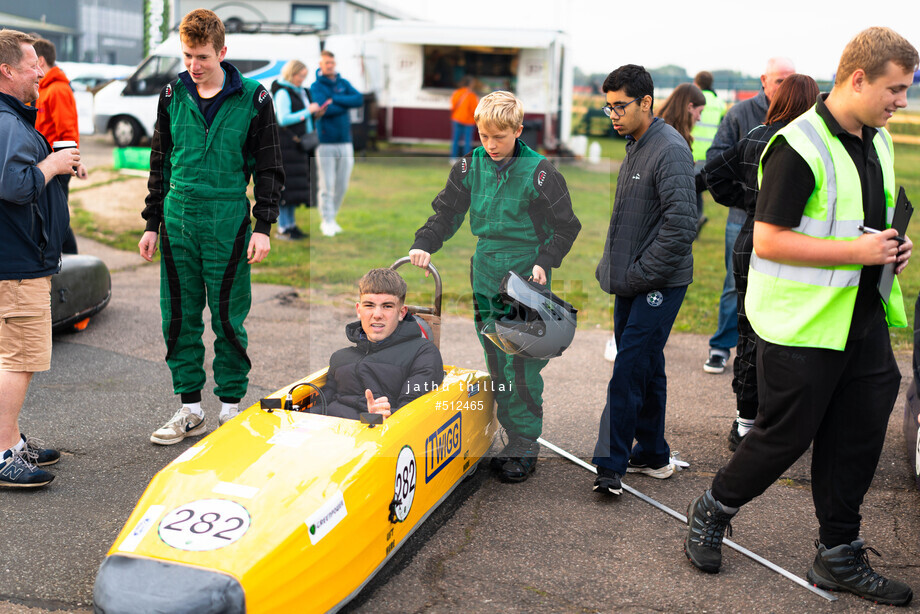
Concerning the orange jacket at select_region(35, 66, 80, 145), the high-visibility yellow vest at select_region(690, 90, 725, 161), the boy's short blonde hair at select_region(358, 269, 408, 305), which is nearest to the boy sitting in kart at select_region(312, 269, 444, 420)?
the boy's short blonde hair at select_region(358, 269, 408, 305)

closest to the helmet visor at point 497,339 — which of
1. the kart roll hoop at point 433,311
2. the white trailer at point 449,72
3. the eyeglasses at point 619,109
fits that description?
the kart roll hoop at point 433,311

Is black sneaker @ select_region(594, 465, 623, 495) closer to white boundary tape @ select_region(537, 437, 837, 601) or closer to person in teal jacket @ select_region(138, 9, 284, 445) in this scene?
white boundary tape @ select_region(537, 437, 837, 601)

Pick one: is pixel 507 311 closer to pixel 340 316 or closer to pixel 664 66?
pixel 340 316

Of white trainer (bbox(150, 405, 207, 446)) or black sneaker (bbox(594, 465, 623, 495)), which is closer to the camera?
black sneaker (bbox(594, 465, 623, 495))

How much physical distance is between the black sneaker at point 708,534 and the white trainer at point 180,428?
289 centimetres

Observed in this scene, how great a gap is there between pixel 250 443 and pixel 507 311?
139 centimetres

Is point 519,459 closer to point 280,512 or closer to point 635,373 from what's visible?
point 635,373

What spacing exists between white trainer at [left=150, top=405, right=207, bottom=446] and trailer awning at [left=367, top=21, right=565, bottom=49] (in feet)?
55.2

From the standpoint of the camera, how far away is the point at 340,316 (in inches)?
295

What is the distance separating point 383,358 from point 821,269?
1.93m

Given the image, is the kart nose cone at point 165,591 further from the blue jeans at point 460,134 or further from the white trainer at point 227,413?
the blue jeans at point 460,134

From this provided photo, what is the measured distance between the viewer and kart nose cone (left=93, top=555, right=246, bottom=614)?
8.32 ft

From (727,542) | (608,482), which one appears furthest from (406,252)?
(727,542)

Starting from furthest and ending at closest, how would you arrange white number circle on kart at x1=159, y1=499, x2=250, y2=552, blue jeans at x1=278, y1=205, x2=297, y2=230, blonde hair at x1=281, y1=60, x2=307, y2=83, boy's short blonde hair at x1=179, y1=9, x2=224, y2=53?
1. blue jeans at x1=278, y1=205, x2=297, y2=230
2. blonde hair at x1=281, y1=60, x2=307, y2=83
3. boy's short blonde hair at x1=179, y1=9, x2=224, y2=53
4. white number circle on kart at x1=159, y1=499, x2=250, y2=552
